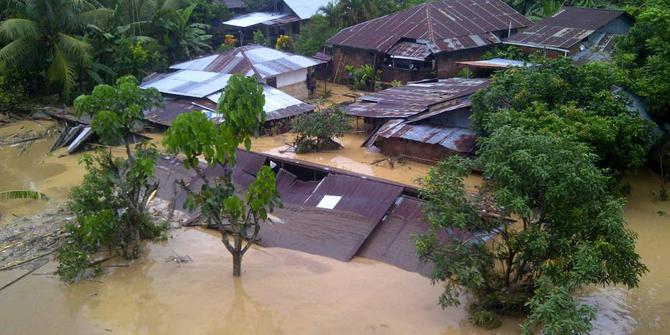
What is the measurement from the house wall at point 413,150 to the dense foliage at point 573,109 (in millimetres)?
1288

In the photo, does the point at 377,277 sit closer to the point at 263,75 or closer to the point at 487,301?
the point at 487,301

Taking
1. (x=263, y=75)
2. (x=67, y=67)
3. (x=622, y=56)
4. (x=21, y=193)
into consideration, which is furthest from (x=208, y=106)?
(x=622, y=56)

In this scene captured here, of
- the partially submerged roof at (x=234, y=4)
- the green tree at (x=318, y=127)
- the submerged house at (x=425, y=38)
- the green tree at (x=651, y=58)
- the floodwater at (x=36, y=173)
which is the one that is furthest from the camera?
the partially submerged roof at (x=234, y=4)

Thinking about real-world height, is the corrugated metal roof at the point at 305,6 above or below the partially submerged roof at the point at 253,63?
above

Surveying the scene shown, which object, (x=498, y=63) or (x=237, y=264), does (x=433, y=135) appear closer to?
(x=498, y=63)

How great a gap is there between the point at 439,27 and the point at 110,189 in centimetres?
1595

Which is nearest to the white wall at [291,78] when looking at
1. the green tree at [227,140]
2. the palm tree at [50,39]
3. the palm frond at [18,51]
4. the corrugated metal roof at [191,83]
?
the corrugated metal roof at [191,83]

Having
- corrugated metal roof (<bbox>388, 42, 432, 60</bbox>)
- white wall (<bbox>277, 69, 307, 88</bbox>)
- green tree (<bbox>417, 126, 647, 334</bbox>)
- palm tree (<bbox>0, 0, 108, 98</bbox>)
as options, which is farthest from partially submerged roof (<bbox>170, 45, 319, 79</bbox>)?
green tree (<bbox>417, 126, 647, 334</bbox>)

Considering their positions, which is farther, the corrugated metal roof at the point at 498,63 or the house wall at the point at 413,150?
the corrugated metal roof at the point at 498,63

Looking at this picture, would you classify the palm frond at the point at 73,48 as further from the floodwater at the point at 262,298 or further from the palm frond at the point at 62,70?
the floodwater at the point at 262,298

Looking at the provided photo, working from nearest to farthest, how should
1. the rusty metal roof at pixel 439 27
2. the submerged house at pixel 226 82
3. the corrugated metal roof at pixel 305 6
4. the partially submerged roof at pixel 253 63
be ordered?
the submerged house at pixel 226 82 < the partially submerged roof at pixel 253 63 < the rusty metal roof at pixel 439 27 < the corrugated metal roof at pixel 305 6

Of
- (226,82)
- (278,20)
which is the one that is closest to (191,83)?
(226,82)

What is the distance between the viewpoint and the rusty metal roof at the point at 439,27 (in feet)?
74.6

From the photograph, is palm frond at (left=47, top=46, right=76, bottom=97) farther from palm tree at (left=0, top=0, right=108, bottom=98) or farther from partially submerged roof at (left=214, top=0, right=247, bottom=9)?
partially submerged roof at (left=214, top=0, right=247, bottom=9)
